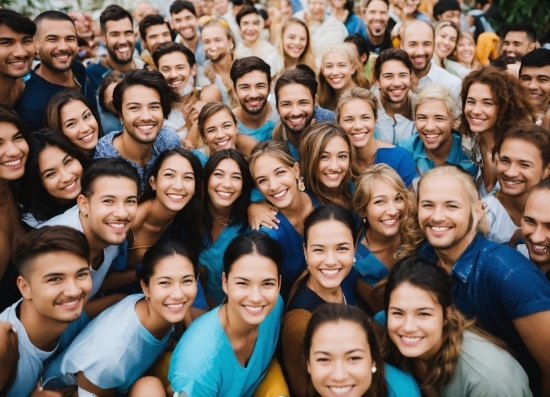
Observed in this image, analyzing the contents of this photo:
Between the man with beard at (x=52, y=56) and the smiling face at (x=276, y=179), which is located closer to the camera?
the smiling face at (x=276, y=179)

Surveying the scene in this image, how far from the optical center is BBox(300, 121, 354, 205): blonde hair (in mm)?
4500

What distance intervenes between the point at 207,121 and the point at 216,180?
882mm

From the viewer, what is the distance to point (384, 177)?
4.23 m

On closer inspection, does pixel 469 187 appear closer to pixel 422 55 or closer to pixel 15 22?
pixel 422 55

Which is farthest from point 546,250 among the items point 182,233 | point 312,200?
point 182,233

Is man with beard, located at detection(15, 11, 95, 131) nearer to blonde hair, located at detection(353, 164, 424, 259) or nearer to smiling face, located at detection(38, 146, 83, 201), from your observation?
smiling face, located at detection(38, 146, 83, 201)

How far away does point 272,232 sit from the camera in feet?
13.7

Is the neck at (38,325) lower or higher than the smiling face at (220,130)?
lower

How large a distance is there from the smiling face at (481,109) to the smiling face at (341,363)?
2643 millimetres

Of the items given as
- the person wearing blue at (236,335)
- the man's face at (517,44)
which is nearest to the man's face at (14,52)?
the person wearing blue at (236,335)

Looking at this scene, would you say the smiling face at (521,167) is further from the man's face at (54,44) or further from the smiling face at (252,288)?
the man's face at (54,44)

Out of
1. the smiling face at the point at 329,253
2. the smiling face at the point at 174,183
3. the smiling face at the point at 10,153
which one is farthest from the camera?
the smiling face at the point at 174,183

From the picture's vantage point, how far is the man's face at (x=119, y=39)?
6.40 meters

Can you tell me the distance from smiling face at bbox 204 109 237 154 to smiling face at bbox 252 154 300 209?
0.74 m
